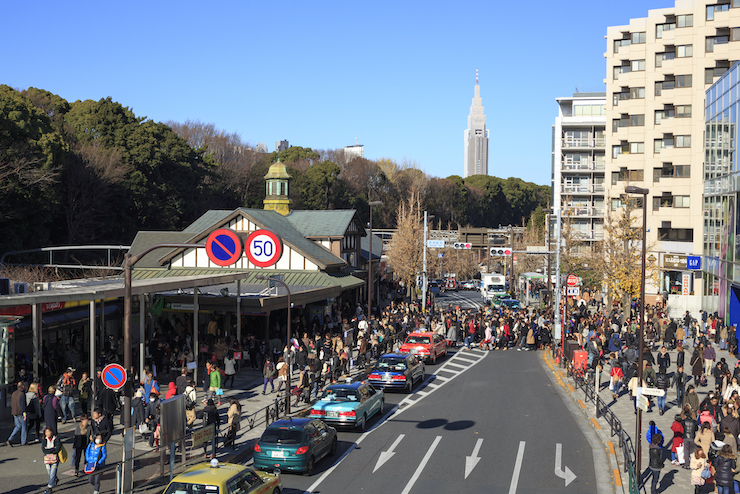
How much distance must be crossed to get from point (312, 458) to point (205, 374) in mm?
14329

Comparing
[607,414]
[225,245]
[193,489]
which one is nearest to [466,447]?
[607,414]

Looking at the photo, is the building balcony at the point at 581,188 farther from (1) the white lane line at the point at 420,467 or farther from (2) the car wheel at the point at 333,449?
(2) the car wheel at the point at 333,449

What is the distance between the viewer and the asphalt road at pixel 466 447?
53.6 ft

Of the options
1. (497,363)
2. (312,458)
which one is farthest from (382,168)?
(312,458)

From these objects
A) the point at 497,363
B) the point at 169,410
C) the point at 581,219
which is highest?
the point at 581,219

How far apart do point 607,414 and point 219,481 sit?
1591cm

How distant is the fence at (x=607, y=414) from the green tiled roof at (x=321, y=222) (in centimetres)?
2043

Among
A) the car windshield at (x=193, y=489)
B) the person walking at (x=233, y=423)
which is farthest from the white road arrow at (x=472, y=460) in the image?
the car windshield at (x=193, y=489)

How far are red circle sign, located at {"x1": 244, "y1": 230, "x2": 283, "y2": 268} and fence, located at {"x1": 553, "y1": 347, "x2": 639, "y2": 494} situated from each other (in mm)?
15665

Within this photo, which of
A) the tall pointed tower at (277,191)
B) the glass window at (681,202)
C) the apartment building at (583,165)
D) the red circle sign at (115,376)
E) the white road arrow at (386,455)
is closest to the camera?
the red circle sign at (115,376)

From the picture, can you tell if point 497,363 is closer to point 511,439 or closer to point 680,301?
point 511,439

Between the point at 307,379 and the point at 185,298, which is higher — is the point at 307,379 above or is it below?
below

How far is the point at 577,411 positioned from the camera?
81.4 ft

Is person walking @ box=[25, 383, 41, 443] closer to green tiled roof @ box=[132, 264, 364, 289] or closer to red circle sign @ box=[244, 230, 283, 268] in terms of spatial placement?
red circle sign @ box=[244, 230, 283, 268]
